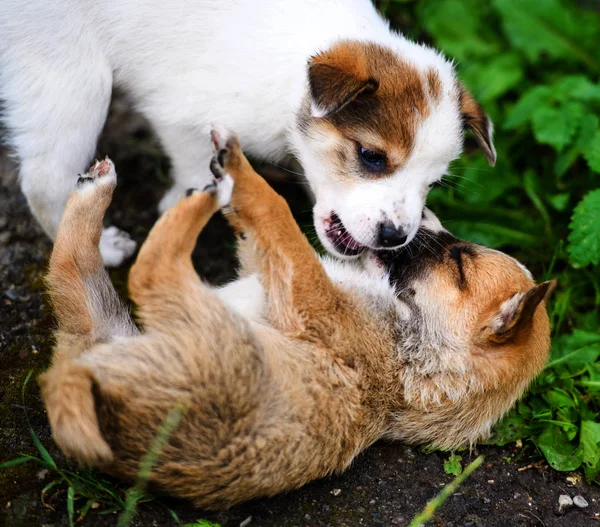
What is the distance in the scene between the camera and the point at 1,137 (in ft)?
16.5

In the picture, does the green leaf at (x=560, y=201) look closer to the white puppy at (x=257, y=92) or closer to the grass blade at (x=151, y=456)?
the white puppy at (x=257, y=92)

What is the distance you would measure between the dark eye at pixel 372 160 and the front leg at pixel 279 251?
512mm

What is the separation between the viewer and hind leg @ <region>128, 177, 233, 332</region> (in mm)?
3229

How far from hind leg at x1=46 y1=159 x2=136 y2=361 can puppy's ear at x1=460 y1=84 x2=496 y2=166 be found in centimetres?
201

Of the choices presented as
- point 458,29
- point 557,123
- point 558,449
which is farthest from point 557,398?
point 458,29

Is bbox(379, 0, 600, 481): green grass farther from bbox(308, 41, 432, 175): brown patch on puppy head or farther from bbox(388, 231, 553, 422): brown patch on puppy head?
bbox(308, 41, 432, 175): brown patch on puppy head

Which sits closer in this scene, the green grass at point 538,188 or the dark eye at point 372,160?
the dark eye at point 372,160

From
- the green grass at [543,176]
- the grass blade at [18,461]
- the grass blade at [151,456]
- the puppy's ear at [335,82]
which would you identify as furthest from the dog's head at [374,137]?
the grass blade at [18,461]

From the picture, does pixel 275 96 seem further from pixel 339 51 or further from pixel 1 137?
pixel 1 137

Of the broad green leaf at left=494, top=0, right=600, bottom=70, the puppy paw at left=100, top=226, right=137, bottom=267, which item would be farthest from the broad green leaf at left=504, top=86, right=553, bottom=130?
the puppy paw at left=100, top=226, right=137, bottom=267

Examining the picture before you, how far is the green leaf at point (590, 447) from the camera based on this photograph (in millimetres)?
3912

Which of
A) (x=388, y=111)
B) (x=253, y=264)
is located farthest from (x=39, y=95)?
(x=388, y=111)

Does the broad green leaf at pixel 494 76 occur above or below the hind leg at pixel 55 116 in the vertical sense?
below

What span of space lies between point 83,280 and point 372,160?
1.60m
